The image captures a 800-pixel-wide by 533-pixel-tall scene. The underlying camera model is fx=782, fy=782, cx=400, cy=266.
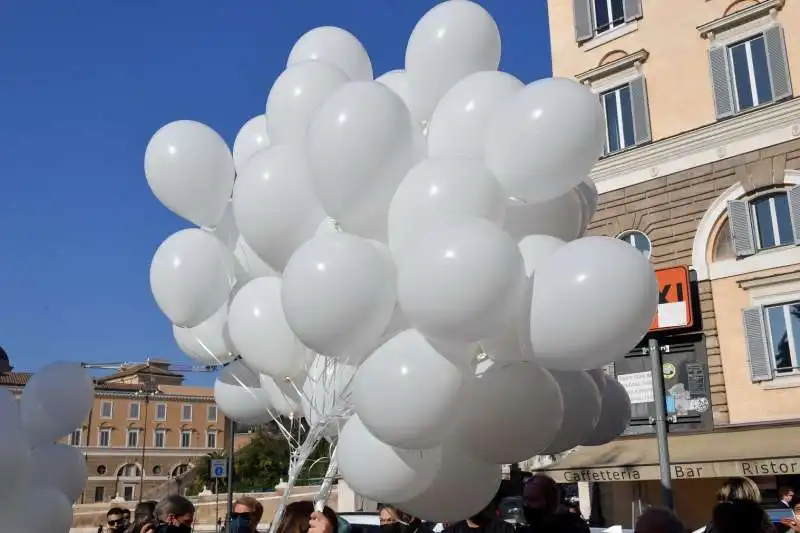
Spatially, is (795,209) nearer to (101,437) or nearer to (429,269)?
(429,269)

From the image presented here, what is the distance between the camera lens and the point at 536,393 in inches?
155

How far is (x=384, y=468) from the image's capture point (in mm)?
3957

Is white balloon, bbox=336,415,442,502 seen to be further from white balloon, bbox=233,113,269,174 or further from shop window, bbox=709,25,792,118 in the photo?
shop window, bbox=709,25,792,118

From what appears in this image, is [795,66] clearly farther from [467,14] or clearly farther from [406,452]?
[406,452]

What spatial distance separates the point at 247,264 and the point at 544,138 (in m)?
2.35

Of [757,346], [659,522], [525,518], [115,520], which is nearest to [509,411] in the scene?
[659,522]

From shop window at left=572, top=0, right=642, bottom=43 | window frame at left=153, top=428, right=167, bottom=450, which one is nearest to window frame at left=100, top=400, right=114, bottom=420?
window frame at left=153, top=428, right=167, bottom=450

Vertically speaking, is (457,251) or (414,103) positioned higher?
(414,103)

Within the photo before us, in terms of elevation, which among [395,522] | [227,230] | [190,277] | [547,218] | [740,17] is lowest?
[395,522]

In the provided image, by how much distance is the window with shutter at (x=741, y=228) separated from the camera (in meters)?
13.5

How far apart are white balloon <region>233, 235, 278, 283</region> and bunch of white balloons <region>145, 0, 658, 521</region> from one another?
0.03 m

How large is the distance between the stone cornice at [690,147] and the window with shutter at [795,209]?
0.98 meters

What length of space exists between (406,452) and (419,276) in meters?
1.02

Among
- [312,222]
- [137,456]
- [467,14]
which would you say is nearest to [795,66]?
[467,14]
